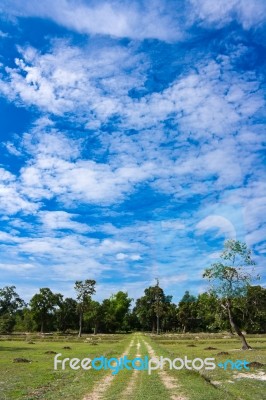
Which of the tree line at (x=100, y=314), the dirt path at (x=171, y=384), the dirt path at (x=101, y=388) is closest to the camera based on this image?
the dirt path at (x=171, y=384)

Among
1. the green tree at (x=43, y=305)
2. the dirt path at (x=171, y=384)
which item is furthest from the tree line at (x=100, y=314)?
the dirt path at (x=171, y=384)

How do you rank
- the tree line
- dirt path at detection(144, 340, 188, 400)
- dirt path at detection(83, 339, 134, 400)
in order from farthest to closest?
the tree line, dirt path at detection(83, 339, 134, 400), dirt path at detection(144, 340, 188, 400)

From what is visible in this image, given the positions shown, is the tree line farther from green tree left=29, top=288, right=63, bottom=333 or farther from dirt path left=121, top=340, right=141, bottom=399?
dirt path left=121, top=340, right=141, bottom=399

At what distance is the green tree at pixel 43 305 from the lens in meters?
135

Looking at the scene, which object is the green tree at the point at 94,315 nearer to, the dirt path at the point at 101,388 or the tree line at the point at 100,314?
the tree line at the point at 100,314

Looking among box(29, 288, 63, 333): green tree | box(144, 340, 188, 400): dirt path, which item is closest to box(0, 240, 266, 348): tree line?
box(29, 288, 63, 333): green tree

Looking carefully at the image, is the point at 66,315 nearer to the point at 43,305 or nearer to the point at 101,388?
the point at 43,305

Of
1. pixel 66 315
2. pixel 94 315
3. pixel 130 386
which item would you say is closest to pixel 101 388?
pixel 130 386

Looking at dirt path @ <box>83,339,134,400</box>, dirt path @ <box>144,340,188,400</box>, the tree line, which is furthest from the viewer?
the tree line

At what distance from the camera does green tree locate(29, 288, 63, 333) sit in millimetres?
134625

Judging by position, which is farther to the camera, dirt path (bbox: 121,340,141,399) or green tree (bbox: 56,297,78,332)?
green tree (bbox: 56,297,78,332)

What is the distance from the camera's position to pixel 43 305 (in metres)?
135

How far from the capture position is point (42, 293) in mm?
137375

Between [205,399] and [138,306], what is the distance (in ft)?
483
